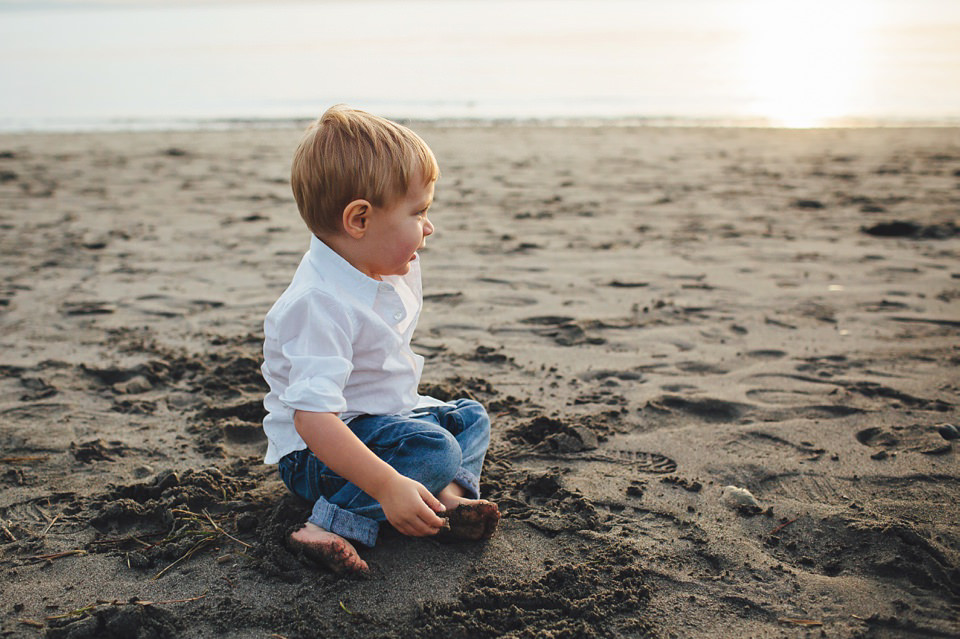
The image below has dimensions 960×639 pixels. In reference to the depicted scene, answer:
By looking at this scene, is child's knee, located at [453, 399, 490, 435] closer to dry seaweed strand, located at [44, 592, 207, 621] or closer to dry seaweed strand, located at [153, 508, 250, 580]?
dry seaweed strand, located at [153, 508, 250, 580]

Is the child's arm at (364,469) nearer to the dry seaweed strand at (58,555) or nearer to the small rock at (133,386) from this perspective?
the dry seaweed strand at (58,555)

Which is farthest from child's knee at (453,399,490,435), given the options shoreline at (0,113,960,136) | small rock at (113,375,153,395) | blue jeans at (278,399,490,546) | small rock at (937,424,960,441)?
shoreline at (0,113,960,136)

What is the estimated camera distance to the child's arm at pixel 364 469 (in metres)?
1.93

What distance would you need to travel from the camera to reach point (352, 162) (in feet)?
6.50

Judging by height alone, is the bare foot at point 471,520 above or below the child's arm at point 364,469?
below

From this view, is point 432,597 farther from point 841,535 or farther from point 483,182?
point 483,182

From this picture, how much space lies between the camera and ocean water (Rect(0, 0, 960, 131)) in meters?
14.3

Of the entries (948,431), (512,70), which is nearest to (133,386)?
(948,431)

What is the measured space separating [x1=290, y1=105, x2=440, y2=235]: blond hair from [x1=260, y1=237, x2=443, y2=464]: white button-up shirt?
0.50 feet

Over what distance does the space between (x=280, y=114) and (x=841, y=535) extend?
13585mm

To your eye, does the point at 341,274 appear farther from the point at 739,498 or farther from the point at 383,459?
the point at 739,498

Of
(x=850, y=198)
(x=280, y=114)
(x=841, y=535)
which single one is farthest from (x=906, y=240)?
(x=280, y=114)

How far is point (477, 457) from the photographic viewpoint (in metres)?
2.42

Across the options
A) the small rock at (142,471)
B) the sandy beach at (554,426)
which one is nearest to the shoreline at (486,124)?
the sandy beach at (554,426)
